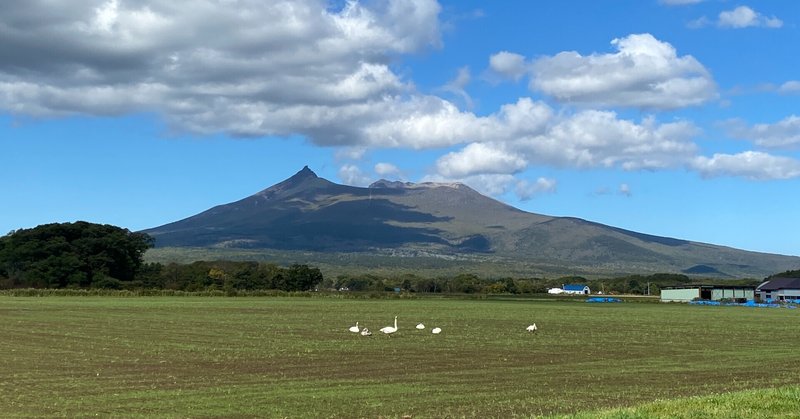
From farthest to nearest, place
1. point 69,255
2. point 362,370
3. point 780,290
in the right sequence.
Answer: point 780,290, point 69,255, point 362,370

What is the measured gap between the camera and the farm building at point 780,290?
155 metres

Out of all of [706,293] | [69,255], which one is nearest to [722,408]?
[69,255]

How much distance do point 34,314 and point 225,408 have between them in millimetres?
40255

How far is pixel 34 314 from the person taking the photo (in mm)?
53031

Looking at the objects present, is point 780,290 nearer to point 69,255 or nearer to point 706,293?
point 706,293

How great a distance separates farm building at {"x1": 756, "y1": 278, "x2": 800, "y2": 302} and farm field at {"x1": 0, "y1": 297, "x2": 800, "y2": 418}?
122 meters

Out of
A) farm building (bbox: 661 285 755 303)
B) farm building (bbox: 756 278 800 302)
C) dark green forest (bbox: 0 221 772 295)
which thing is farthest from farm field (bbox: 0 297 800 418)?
farm building (bbox: 756 278 800 302)

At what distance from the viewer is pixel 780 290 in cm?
15688

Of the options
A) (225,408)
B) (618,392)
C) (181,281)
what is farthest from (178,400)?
(181,281)

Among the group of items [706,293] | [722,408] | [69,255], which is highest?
[69,255]

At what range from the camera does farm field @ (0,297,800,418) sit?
Answer: 17.5 m

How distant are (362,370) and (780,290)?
14927 cm

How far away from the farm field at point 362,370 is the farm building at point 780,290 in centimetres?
12228

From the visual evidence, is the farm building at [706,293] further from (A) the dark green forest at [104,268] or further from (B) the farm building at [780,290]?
(A) the dark green forest at [104,268]
